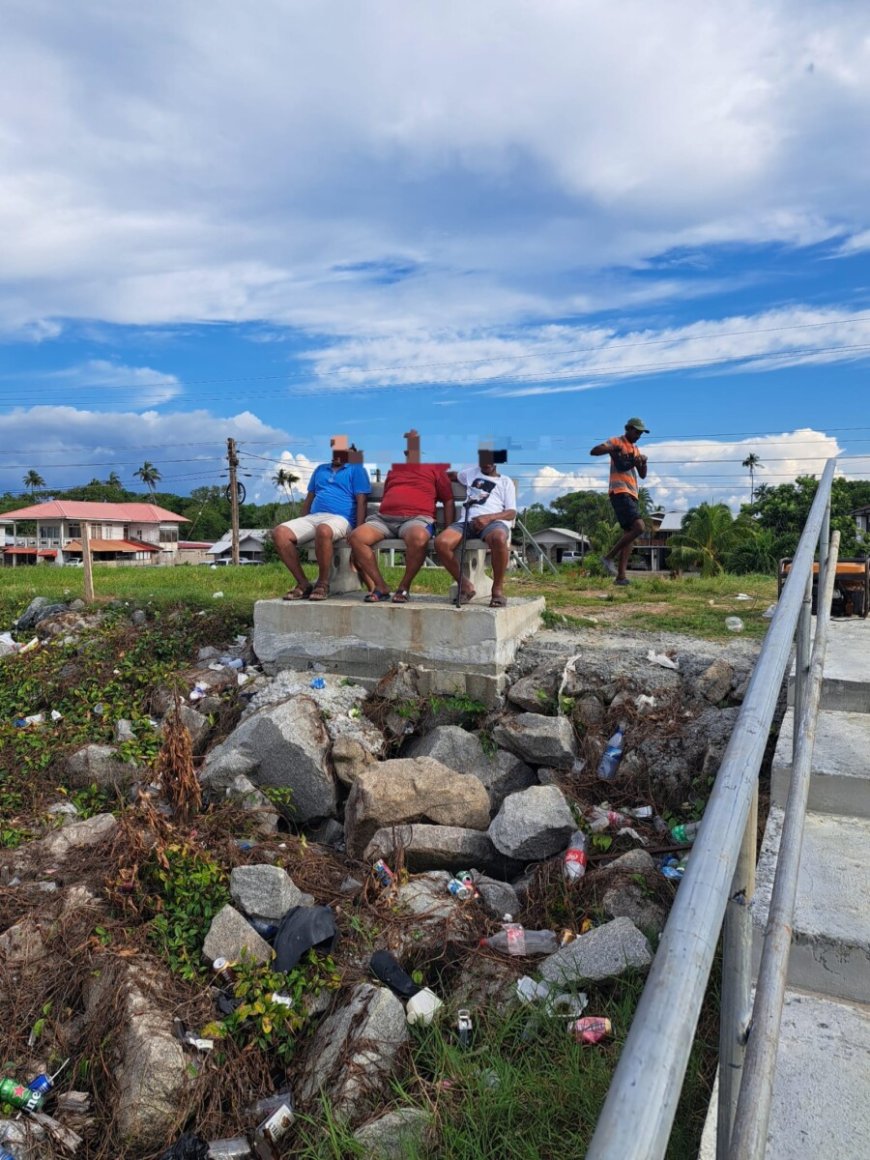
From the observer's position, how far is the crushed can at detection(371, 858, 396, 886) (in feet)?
14.3

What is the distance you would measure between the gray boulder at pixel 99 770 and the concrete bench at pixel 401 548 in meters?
2.12

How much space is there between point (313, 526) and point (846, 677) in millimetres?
4104

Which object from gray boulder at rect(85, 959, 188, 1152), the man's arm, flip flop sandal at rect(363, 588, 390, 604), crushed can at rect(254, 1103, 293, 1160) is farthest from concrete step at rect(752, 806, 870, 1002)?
the man's arm

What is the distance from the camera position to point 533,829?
4.43m

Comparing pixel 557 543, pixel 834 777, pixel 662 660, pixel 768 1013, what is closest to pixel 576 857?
pixel 834 777

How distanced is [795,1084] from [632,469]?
6.84 metres

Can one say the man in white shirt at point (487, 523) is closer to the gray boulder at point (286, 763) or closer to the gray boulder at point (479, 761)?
the gray boulder at point (479, 761)

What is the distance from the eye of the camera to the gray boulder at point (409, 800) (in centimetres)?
473

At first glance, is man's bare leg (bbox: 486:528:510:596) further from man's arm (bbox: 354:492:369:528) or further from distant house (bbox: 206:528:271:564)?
distant house (bbox: 206:528:271:564)

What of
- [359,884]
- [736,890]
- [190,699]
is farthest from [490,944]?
[190,699]

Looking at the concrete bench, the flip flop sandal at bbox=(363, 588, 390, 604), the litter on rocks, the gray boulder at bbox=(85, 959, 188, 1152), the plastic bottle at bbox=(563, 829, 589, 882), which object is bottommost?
the gray boulder at bbox=(85, 959, 188, 1152)

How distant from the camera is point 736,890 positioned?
1.24 meters

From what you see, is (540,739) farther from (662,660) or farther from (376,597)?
Answer: (376,597)

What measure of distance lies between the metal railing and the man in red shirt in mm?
4562
